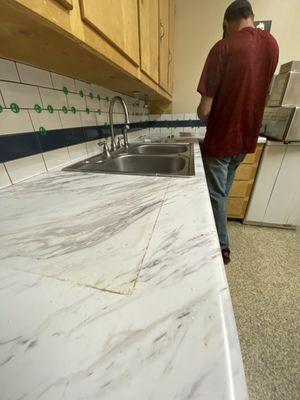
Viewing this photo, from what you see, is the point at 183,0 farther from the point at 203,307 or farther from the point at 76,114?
the point at 203,307

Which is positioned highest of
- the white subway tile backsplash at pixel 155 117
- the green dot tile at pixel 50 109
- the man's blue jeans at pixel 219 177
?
the green dot tile at pixel 50 109

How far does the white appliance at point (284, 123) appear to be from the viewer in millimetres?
1336

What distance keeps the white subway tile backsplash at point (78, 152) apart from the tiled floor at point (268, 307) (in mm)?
1188

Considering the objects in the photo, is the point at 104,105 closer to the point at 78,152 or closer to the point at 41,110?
the point at 78,152

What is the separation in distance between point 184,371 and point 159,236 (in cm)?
21

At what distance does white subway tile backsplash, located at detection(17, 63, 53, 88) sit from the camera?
0.66 meters

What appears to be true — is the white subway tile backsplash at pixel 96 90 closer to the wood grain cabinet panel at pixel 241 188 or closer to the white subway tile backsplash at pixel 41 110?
the white subway tile backsplash at pixel 41 110

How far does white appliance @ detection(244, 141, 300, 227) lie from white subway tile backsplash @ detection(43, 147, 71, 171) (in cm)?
150

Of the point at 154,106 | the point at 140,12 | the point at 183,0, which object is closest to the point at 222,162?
the point at 140,12

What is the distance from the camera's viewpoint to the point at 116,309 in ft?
0.74

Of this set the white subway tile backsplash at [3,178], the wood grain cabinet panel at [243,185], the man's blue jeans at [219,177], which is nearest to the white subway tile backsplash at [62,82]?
the white subway tile backsplash at [3,178]

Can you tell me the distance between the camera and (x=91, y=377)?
168mm

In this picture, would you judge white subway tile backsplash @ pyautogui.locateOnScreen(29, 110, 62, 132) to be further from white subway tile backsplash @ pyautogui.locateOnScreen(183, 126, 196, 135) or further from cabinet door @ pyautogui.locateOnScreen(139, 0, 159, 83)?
white subway tile backsplash @ pyautogui.locateOnScreen(183, 126, 196, 135)

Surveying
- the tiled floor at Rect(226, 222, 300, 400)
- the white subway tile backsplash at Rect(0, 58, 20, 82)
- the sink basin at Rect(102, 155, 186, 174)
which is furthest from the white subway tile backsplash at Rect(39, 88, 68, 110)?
the tiled floor at Rect(226, 222, 300, 400)
